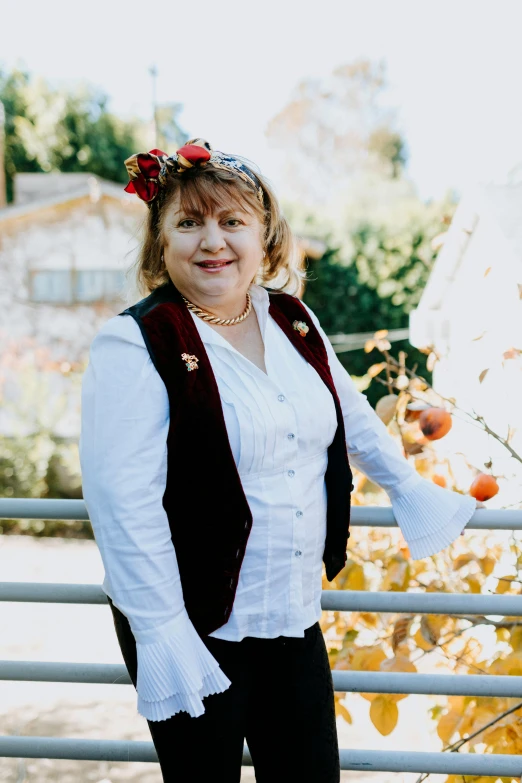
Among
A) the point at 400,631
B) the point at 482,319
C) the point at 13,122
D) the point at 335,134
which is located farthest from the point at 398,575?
the point at 335,134

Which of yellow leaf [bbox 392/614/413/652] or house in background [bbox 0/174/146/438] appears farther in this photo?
house in background [bbox 0/174/146/438]

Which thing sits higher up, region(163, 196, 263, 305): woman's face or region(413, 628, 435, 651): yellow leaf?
region(163, 196, 263, 305): woman's face

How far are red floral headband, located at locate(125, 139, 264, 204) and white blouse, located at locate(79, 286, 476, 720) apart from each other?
0.77 feet

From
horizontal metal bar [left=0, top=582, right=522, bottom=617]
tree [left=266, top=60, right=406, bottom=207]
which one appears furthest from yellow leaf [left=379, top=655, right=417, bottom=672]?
tree [left=266, top=60, right=406, bottom=207]

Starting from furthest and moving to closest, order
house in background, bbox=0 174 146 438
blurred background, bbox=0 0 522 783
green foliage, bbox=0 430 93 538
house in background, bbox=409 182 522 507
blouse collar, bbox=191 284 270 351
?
1. house in background, bbox=0 174 146 438
2. green foliage, bbox=0 430 93 538
3. blurred background, bbox=0 0 522 783
4. house in background, bbox=409 182 522 507
5. blouse collar, bbox=191 284 270 351

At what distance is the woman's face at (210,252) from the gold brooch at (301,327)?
14cm

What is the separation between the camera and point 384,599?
56.7 inches

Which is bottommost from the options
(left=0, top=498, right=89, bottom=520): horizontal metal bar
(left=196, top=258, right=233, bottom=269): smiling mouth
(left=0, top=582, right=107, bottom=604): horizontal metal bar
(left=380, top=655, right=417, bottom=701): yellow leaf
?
(left=380, top=655, right=417, bottom=701): yellow leaf

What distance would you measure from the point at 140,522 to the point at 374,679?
60 centimetres

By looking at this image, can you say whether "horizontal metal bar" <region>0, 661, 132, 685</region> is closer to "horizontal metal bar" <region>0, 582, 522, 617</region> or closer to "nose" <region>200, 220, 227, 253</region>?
"horizontal metal bar" <region>0, 582, 522, 617</region>

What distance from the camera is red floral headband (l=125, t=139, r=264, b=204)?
4.31 feet

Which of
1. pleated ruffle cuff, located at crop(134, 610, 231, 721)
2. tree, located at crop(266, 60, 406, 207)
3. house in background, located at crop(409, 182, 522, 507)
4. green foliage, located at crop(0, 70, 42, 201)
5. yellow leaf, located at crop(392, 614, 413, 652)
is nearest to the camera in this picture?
pleated ruffle cuff, located at crop(134, 610, 231, 721)

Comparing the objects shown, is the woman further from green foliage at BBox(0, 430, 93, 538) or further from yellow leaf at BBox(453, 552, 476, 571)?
green foliage at BBox(0, 430, 93, 538)

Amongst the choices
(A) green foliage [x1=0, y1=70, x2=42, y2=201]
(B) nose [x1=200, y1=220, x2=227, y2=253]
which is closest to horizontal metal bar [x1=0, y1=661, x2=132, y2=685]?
(B) nose [x1=200, y1=220, x2=227, y2=253]
